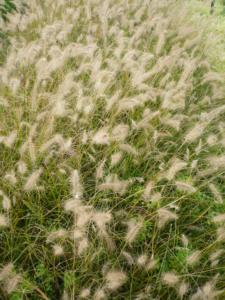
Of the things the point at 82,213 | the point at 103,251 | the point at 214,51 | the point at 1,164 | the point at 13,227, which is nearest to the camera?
the point at 82,213

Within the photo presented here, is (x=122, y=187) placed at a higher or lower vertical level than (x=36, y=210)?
higher

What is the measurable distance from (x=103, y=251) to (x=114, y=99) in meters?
1.28

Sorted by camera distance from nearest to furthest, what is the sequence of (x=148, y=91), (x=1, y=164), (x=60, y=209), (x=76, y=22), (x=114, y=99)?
(x=60, y=209) < (x=1, y=164) < (x=114, y=99) < (x=148, y=91) < (x=76, y=22)

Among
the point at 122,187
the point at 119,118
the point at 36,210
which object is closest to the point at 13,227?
the point at 36,210

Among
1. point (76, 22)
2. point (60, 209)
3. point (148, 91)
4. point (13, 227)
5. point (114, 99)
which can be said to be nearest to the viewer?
point (13, 227)

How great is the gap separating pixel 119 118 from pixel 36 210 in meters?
1.33

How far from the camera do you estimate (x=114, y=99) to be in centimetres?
299

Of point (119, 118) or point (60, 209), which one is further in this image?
point (119, 118)

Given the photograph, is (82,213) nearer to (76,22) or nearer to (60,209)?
(60,209)

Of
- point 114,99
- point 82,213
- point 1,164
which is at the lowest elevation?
point 1,164

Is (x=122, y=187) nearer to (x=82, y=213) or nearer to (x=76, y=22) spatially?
(x=82, y=213)

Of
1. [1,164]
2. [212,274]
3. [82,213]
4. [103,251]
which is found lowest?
[212,274]

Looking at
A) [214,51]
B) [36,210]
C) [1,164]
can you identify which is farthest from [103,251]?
[214,51]

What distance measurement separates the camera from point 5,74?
304 centimetres
